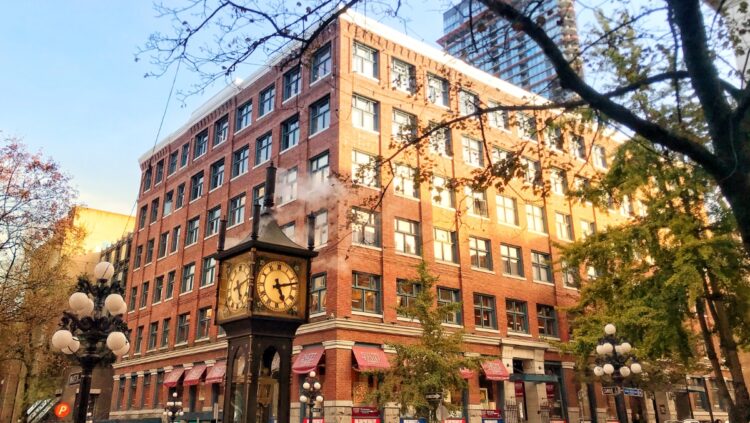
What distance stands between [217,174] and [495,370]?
20028 mm

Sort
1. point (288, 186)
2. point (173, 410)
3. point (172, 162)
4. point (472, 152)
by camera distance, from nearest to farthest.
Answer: point (173, 410), point (288, 186), point (472, 152), point (172, 162)

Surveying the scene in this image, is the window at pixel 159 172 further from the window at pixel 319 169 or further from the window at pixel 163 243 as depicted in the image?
the window at pixel 319 169

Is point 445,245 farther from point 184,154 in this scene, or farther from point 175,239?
point 184,154

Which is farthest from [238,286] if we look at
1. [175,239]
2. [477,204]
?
[175,239]

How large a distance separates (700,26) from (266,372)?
6368 millimetres

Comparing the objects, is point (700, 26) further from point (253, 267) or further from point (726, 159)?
point (253, 267)

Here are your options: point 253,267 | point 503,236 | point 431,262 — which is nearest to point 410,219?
point 431,262

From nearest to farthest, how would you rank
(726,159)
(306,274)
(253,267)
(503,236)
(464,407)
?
(726,159) → (253,267) → (306,274) → (464,407) → (503,236)

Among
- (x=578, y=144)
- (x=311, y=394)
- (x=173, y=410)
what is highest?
(x=578, y=144)

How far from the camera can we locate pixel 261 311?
789 centimetres

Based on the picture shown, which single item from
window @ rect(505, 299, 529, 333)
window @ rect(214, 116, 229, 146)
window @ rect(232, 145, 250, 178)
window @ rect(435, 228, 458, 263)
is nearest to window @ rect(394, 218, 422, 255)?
window @ rect(435, 228, 458, 263)

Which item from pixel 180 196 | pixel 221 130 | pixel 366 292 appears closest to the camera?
pixel 366 292

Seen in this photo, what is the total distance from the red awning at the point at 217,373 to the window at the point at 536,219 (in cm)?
1760

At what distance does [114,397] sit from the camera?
40.3 metres
